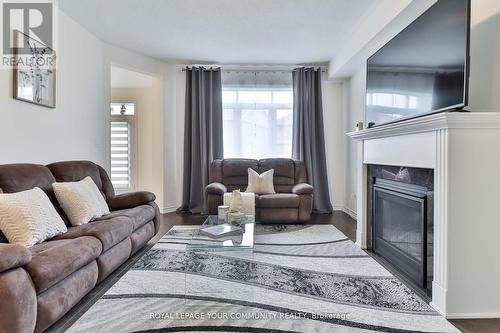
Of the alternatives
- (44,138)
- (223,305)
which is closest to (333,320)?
(223,305)

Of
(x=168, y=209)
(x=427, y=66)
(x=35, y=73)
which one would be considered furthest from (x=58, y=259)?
(x=168, y=209)

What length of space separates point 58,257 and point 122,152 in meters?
4.47

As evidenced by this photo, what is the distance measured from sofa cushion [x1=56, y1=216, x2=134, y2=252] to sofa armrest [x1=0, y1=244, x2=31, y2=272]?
27.2 inches

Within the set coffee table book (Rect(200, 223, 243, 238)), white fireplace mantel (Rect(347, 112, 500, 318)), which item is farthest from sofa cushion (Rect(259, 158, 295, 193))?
white fireplace mantel (Rect(347, 112, 500, 318))

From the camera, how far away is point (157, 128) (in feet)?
16.8

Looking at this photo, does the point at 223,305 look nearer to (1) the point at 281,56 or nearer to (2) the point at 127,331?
(2) the point at 127,331

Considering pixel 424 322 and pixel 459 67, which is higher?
pixel 459 67

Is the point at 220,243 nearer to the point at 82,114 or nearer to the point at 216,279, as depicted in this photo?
the point at 216,279

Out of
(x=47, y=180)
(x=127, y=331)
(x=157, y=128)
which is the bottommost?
(x=127, y=331)

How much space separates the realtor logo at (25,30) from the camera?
2.62 meters

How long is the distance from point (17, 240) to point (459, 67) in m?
3.12

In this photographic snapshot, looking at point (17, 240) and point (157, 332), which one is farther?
point (17, 240)

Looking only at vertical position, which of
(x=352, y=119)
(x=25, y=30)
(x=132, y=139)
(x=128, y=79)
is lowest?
(x=132, y=139)

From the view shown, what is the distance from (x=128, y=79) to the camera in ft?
17.5
